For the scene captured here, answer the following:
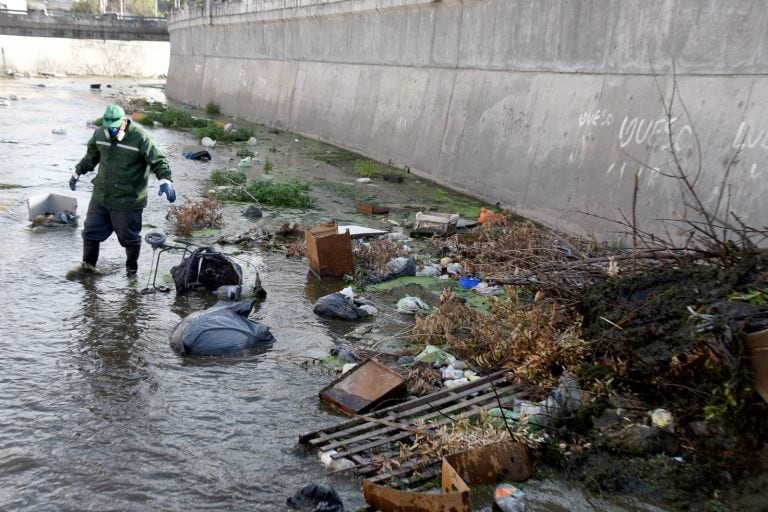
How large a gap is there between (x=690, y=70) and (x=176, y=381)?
18.1 feet

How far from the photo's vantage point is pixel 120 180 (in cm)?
601

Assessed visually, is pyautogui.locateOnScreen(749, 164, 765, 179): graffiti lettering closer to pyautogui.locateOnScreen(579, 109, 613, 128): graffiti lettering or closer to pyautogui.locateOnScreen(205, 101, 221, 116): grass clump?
pyautogui.locateOnScreen(579, 109, 613, 128): graffiti lettering

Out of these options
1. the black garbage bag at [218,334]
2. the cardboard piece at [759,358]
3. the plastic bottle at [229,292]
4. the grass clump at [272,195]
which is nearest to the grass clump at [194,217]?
the grass clump at [272,195]


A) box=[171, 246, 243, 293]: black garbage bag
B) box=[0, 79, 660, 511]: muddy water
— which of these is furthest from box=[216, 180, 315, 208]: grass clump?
box=[171, 246, 243, 293]: black garbage bag

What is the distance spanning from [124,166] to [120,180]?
0.40ft

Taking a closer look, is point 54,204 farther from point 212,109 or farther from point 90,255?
point 212,109

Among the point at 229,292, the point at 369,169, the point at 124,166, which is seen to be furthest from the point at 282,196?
the point at 229,292

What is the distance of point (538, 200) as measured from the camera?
8.73 metres

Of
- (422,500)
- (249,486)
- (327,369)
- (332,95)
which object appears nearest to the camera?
(422,500)

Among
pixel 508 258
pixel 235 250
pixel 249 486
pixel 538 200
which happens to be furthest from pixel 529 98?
pixel 249 486

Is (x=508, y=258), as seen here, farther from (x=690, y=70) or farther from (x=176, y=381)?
(x=176, y=381)

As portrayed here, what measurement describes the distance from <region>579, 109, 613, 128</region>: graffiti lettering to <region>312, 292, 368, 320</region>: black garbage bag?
3.97 meters

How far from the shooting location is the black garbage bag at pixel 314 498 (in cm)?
313

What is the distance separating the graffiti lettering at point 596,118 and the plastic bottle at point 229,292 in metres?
4.54
